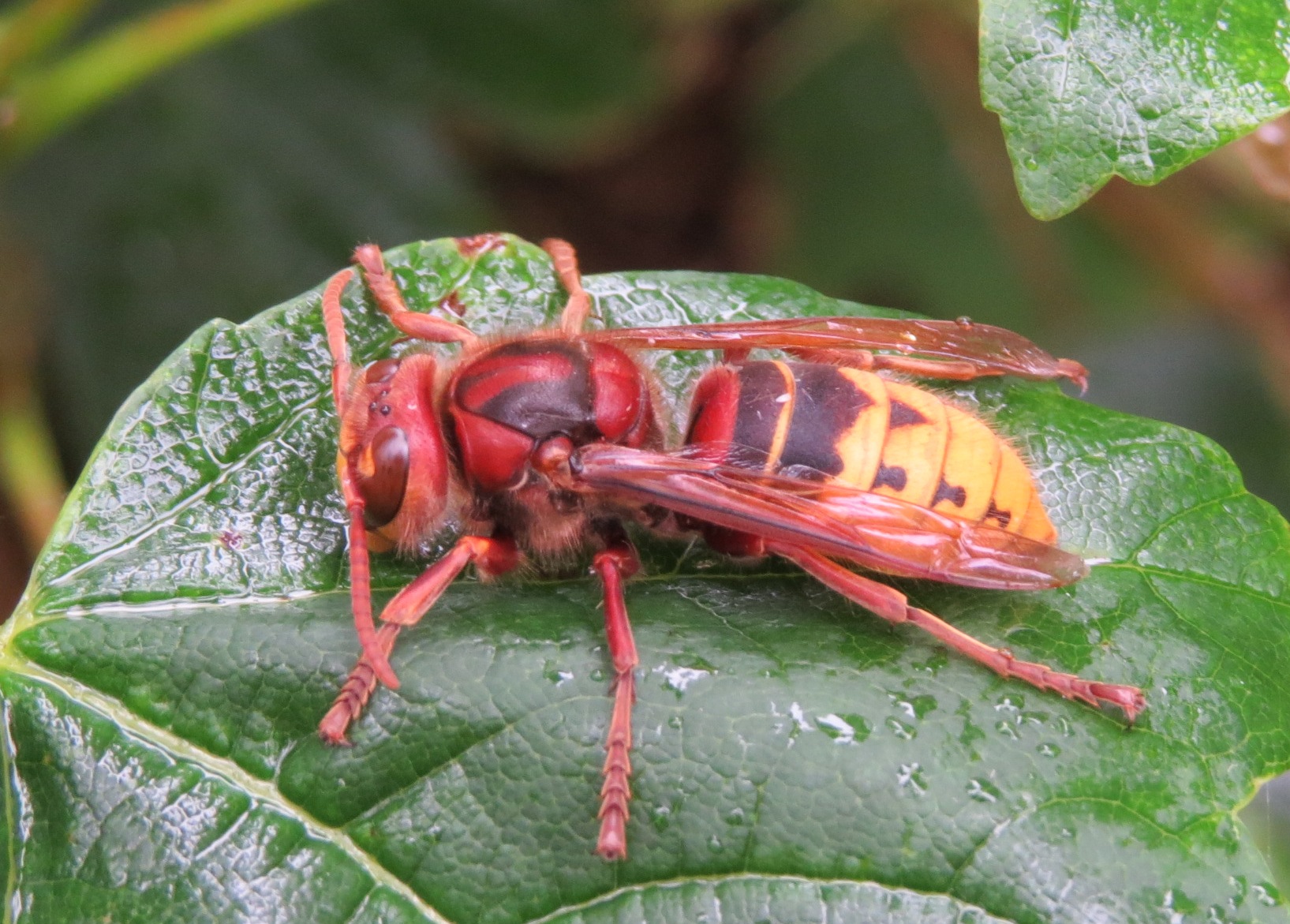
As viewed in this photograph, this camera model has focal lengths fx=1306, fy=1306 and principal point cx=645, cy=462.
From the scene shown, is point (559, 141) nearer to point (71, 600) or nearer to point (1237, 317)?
point (1237, 317)

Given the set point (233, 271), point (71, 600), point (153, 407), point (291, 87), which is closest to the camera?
point (71, 600)

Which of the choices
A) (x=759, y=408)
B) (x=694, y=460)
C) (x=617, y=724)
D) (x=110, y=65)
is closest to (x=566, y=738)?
(x=617, y=724)

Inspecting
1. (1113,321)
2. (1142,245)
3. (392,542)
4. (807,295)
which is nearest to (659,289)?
(807,295)

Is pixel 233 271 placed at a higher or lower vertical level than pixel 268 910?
higher

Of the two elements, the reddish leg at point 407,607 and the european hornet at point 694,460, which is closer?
the reddish leg at point 407,607

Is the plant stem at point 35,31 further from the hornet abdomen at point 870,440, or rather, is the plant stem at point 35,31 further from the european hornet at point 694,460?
the hornet abdomen at point 870,440

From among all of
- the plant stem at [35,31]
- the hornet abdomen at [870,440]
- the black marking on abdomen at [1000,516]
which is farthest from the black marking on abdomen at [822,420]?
the plant stem at [35,31]
